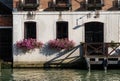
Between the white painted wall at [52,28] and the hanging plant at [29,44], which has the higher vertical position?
the white painted wall at [52,28]

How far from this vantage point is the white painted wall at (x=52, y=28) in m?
27.6

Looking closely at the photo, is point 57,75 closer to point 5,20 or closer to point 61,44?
point 61,44

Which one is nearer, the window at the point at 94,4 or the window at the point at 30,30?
the window at the point at 94,4

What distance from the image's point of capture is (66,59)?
90.2 feet

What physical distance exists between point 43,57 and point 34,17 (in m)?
2.20

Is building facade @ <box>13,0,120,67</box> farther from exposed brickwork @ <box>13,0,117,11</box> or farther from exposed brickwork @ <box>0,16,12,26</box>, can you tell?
exposed brickwork @ <box>0,16,12,26</box>

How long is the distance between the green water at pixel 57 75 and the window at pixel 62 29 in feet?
8.34

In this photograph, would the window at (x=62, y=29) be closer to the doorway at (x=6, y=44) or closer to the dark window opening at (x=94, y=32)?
the dark window opening at (x=94, y=32)

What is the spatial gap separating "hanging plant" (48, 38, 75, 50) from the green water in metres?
1.79

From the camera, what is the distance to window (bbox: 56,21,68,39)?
27.8 metres

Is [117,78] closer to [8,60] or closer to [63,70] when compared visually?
[63,70]

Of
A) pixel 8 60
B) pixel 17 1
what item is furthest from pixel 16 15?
pixel 8 60

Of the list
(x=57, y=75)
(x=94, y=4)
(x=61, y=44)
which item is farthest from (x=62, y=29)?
(x=57, y=75)

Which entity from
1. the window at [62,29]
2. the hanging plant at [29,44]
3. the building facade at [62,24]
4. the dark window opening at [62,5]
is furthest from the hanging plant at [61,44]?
the dark window opening at [62,5]
